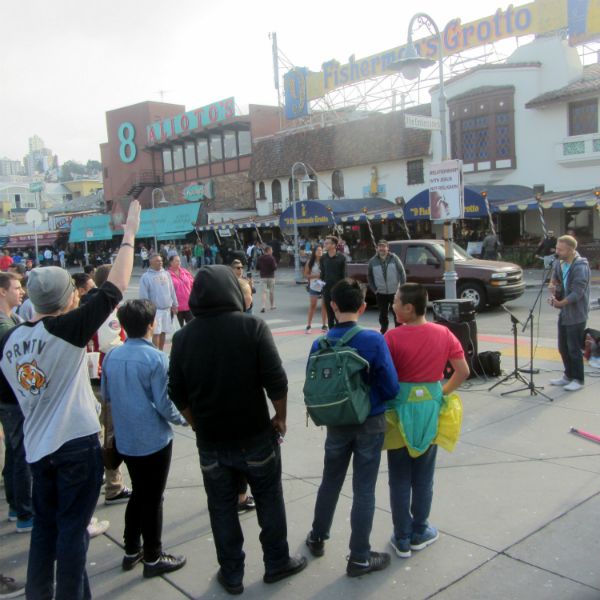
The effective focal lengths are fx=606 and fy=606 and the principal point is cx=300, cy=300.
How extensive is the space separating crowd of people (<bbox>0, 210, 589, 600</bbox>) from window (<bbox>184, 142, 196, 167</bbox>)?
40060mm

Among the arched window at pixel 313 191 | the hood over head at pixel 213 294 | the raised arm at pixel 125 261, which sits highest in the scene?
the arched window at pixel 313 191

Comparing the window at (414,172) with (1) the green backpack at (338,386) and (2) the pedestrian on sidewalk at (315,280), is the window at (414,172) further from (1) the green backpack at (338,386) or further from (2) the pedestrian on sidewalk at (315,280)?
(1) the green backpack at (338,386)

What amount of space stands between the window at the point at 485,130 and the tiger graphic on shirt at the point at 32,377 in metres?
23.3

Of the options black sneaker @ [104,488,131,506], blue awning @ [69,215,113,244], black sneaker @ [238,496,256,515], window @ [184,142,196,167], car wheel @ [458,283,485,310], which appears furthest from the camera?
blue awning @ [69,215,113,244]

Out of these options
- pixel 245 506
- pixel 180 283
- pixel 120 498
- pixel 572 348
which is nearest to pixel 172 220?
pixel 180 283

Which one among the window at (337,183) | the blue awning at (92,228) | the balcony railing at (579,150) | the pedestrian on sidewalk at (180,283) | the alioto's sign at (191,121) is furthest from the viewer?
the blue awning at (92,228)

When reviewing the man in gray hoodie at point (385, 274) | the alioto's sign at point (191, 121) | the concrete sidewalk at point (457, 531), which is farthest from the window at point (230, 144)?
the concrete sidewalk at point (457, 531)

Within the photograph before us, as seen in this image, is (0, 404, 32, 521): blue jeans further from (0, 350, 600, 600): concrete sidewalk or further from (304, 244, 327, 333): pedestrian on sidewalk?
Answer: (304, 244, 327, 333): pedestrian on sidewalk

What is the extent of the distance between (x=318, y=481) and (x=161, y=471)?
5.23 feet

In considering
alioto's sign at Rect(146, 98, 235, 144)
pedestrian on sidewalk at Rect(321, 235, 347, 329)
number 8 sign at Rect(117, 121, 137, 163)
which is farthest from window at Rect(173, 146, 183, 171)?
pedestrian on sidewalk at Rect(321, 235, 347, 329)

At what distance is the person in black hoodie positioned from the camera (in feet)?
10.00

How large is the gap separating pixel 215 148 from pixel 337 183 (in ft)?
40.7

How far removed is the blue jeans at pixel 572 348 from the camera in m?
6.62

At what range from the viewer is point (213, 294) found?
3.07 m
